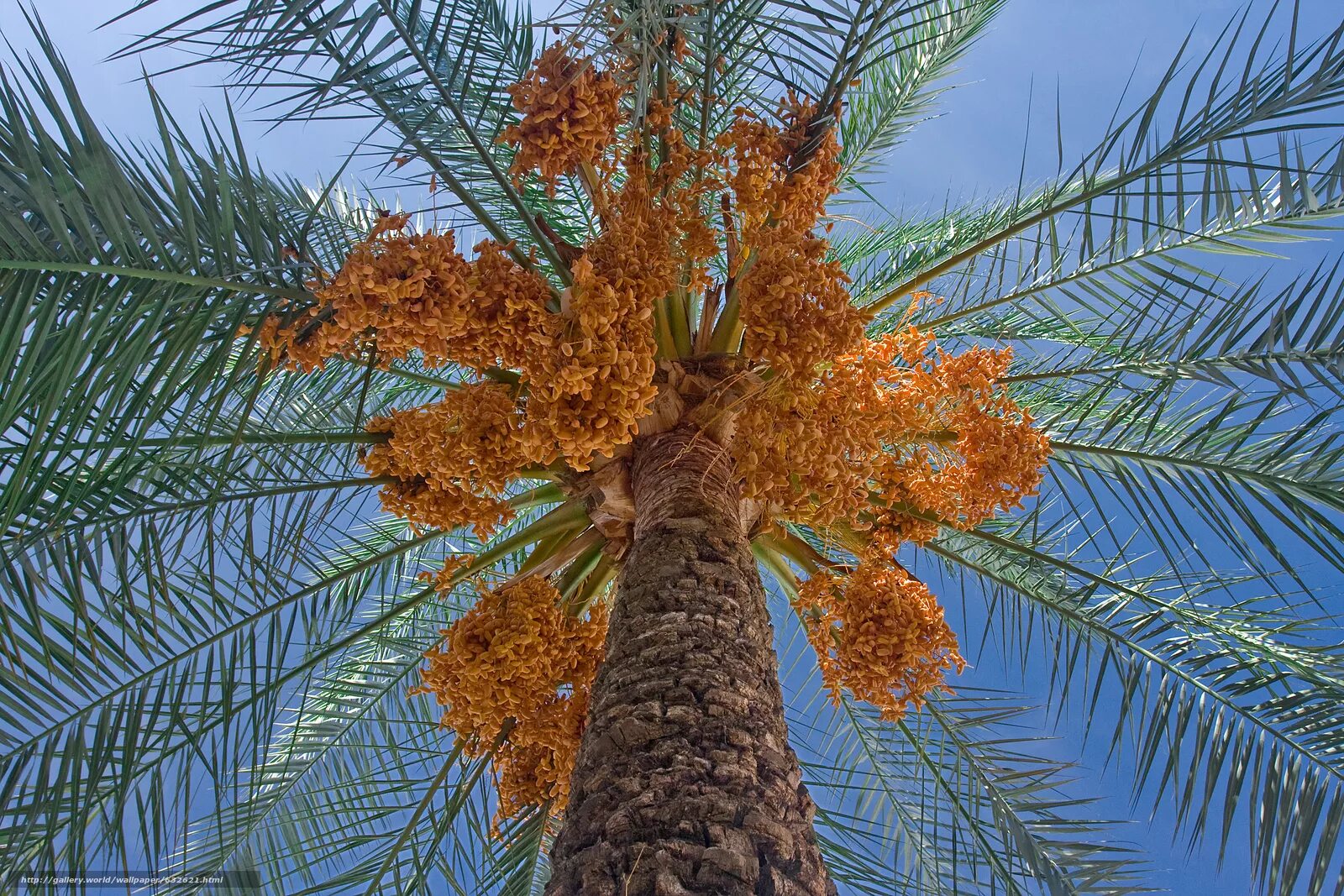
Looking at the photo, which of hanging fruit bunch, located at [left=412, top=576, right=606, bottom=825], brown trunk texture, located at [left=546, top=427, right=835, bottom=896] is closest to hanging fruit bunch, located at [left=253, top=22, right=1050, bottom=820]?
hanging fruit bunch, located at [left=412, top=576, right=606, bottom=825]

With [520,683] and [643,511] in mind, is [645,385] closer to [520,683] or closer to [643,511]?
[643,511]

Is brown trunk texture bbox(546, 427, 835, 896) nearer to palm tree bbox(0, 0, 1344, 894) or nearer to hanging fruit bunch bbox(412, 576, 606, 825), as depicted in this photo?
palm tree bbox(0, 0, 1344, 894)

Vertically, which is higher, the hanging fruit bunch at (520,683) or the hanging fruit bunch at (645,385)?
the hanging fruit bunch at (645,385)

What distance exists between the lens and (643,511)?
352 cm

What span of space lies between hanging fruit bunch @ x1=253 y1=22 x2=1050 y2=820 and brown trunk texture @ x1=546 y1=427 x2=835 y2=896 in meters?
0.34

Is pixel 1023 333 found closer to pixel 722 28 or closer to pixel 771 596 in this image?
pixel 771 596

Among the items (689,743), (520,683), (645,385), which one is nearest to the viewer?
(689,743)

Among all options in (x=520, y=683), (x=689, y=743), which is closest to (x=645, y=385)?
(x=689, y=743)

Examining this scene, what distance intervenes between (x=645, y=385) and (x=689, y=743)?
3.53ft

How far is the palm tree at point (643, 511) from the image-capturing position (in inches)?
99.7

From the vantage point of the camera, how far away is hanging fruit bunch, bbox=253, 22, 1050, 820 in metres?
2.90

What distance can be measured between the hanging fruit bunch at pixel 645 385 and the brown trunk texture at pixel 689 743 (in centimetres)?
34

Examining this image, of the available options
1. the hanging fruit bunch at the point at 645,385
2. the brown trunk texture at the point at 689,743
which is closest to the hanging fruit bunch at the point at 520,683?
the hanging fruit bunch at the point at 645,385

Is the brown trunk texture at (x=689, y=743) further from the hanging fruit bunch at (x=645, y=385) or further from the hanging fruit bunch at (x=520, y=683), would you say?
the hanging fruit bunch at (x=520, y=683)
